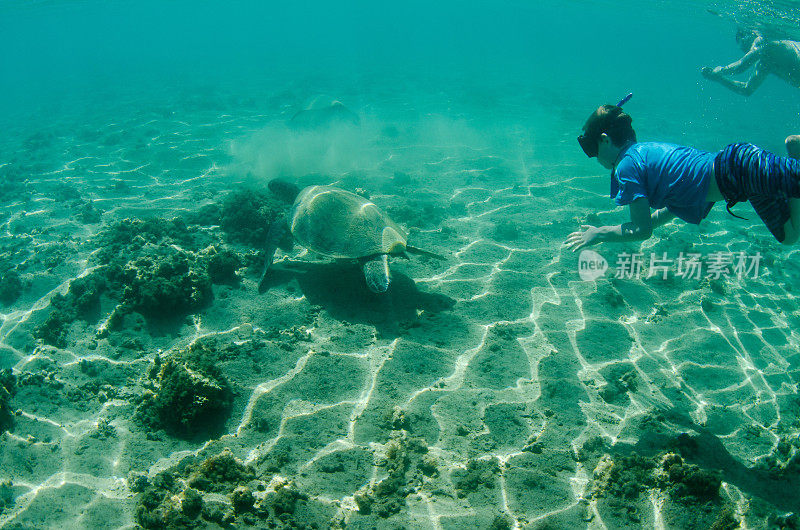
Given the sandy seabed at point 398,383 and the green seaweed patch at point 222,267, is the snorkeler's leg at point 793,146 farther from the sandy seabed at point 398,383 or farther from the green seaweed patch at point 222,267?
the green seaweed patch at point 222,267

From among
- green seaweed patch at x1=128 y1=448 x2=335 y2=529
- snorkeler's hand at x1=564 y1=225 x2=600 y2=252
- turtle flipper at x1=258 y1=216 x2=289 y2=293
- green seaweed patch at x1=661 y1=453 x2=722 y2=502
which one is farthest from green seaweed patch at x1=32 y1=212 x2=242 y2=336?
green seaweed patch at x1=661 y1=453 x2=722 y2=502

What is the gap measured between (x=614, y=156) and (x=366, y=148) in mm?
13130

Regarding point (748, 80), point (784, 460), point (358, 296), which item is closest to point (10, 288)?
point (358, 296)

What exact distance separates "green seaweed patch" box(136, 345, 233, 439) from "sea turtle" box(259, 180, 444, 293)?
7.60 ft

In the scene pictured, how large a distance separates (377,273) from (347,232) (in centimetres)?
89

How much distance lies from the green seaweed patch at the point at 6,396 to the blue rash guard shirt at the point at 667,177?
7.03 m

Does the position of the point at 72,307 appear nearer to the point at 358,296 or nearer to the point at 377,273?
the point at 358,296

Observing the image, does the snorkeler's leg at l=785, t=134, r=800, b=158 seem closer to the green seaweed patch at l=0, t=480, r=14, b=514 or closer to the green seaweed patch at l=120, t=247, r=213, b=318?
the green seaweed patch at l=120, t=247, r=213, b=318

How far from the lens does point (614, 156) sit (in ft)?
14.0

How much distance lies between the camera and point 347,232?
19.9ft

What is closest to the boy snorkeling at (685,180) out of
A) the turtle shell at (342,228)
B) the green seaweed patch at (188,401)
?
the turtle shell at (342,228)

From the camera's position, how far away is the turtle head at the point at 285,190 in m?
9.91

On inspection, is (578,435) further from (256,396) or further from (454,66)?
(454,66)

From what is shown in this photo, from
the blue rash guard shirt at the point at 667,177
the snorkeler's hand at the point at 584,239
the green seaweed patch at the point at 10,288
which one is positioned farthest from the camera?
the green seaweed patch at the point at 10,288
